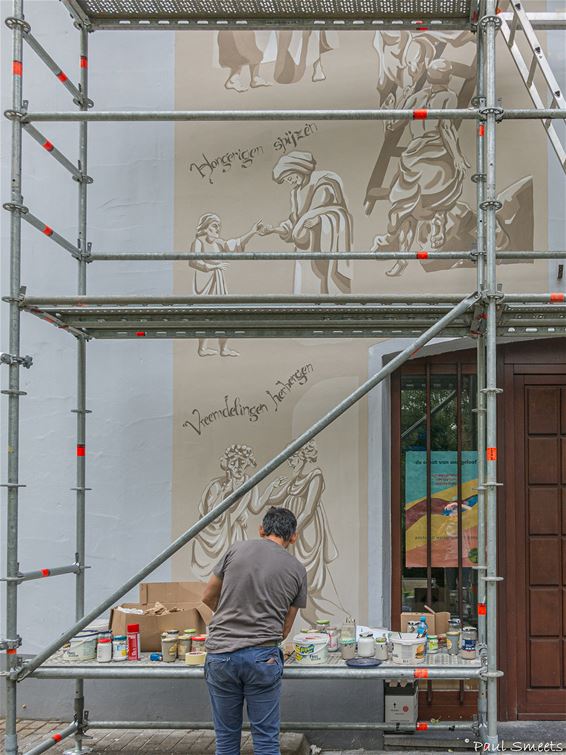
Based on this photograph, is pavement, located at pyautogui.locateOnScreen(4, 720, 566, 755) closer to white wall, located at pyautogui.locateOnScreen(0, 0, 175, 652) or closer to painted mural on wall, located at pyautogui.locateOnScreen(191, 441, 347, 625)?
white wall, located at pyautogui.locateOnScreen(0, 0, 175, 652)

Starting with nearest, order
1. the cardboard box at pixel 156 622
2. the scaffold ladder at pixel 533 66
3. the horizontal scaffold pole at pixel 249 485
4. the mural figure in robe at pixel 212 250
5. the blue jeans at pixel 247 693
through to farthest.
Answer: the blue jeans at pixel 247 693 → the horizontal scaffold pole at pixel 249 485 → the cardboard box at pixel 156 622 → the scaffold ladder at pixel 533 66 → the mural figure in robe at pixel 212 250

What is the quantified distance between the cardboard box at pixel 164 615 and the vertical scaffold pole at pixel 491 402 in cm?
176

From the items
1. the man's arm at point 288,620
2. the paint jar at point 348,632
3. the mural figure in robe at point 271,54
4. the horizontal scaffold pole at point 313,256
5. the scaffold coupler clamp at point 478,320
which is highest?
the mural figure in robe at point 271,54

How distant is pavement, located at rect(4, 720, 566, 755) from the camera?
543 cm

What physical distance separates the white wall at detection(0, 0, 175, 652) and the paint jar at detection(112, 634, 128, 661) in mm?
1084

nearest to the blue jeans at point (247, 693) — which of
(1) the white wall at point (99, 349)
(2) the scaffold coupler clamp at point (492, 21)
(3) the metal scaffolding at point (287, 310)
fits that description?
(3) the metal scaffolding at point (287, 310)

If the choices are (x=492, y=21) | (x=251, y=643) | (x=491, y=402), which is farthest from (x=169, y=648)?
(x=492, y=21)

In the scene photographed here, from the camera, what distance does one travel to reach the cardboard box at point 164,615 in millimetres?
5074

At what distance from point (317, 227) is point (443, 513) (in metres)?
2.33

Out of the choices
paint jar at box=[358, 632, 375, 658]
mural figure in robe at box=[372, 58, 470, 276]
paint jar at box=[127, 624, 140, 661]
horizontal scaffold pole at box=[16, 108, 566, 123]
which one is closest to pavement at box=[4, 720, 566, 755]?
paint jar at box=[127, 624, 140, 661]

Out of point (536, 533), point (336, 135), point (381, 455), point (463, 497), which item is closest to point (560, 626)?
point (536, 533)

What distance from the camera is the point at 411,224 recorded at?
6.04 m

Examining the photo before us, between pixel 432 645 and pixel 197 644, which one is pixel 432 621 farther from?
pixel 197 644

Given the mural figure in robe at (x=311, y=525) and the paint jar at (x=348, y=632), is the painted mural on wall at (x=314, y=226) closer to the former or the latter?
the mural figure in robe at (x=311, y=525)
